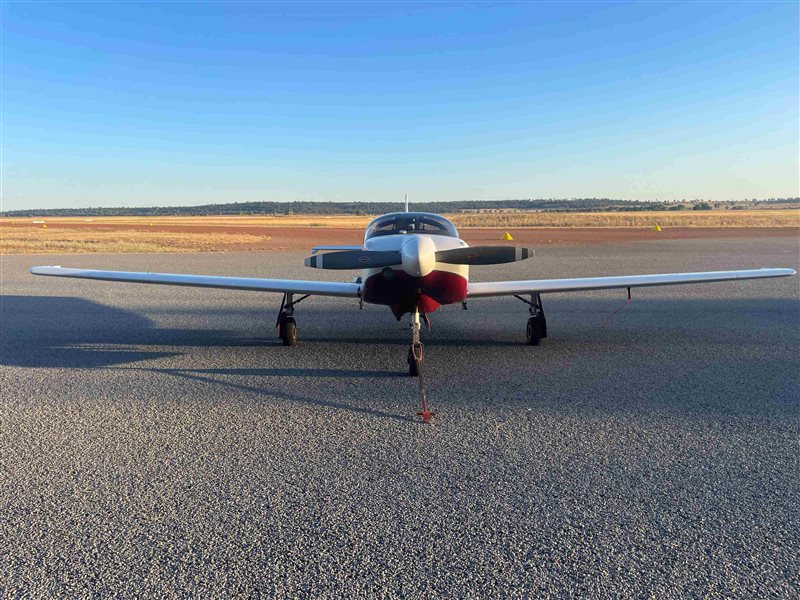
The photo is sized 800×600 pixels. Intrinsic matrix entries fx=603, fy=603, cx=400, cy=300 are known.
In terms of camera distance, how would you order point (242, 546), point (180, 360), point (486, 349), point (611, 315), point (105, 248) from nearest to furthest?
point (242, 546) < point (180, 360) < point (486, 349) < point (611, 315) < point (105, 248)

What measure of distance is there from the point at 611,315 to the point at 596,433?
6.81 metres

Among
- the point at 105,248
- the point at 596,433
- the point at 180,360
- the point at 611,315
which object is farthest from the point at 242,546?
the point at 105,248

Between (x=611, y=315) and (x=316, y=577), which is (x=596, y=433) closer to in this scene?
(x=316, y=577)

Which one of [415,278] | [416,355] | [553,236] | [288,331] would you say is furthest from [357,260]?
[553,236]

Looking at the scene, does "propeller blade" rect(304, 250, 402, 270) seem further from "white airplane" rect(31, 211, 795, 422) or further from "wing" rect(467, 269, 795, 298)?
"wing" rect(467, 269, 795, 298)

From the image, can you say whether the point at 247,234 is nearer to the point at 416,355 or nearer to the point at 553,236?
the point at 553,236

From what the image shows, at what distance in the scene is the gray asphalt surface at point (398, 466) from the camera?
3.14 meters

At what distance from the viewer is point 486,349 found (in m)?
8.59

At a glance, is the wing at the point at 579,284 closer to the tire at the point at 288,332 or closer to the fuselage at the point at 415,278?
the fuselage at the point at 415,278

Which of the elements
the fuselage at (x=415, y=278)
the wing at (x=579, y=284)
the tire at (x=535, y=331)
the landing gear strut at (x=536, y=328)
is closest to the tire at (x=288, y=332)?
the fuselage at (x=415, y=278)

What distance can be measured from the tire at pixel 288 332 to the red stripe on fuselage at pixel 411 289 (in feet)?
6.91

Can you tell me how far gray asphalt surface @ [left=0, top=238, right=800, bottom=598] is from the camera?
314cm

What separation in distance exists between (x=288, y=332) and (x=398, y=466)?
4.79 meters

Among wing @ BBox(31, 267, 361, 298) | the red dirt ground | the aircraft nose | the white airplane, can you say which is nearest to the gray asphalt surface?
the white airplane
